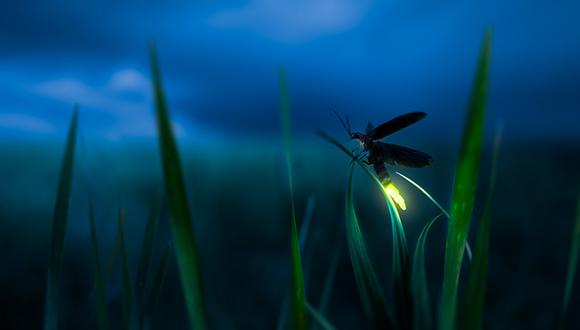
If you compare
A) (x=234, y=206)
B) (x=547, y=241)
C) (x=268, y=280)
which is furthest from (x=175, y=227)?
(x=547, y=241)

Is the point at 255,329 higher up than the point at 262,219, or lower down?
lower down

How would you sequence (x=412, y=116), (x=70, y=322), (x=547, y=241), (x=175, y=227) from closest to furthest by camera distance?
(x=175, y=227) → (x=412, y=116) → (x=70, y=322) → (x=547, y=241)

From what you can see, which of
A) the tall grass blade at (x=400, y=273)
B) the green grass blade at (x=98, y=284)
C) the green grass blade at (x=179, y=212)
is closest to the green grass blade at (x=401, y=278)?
the tall grass blade at (x=400, y=273)

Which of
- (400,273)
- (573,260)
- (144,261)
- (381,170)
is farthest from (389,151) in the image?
(144,261)

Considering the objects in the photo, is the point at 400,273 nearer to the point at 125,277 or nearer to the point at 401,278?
the point at 401,278

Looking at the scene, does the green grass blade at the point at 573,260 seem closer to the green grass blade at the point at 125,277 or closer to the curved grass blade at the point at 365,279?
the curved grass blade at the point at 365,279

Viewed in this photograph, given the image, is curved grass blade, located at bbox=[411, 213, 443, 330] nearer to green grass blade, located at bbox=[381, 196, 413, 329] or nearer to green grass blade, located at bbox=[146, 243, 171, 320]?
green grass blade, located at bbox=[381, 196, 413, 329]

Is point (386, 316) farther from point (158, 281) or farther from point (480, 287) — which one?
point (158, 281)
